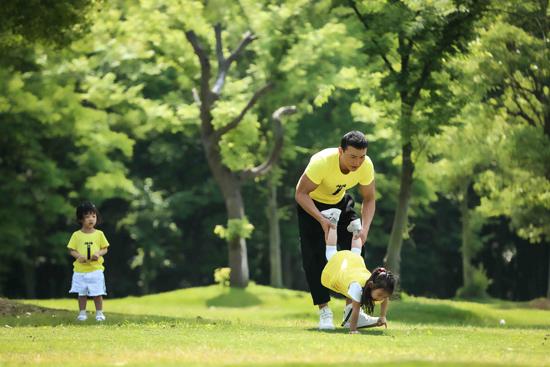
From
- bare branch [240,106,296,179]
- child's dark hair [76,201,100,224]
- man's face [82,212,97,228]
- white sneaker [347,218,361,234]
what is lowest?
white sneaker [347,218,361,234]

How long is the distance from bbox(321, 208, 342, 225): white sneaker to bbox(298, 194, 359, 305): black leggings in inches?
9.2

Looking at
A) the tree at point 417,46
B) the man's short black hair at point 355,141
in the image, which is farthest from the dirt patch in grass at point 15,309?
the tree at point 417,46

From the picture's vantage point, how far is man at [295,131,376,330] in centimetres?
1413

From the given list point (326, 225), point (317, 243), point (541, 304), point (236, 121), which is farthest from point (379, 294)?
point (236, 121)

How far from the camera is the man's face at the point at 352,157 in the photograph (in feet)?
45.6

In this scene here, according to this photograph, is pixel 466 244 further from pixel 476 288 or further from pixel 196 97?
pixel 196 97

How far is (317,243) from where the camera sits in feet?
49.2

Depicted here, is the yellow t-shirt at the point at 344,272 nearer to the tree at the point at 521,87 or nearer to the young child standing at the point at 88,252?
the young child standing at the point at 88,252

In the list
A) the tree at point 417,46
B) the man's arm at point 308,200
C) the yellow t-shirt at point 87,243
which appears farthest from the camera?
the tree at point 417,46

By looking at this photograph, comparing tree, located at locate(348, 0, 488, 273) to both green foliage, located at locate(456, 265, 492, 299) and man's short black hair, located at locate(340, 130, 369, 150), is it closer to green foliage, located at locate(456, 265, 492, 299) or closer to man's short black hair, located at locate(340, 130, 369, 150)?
man's short black hair, located at locate(340, 130, 369, 150)

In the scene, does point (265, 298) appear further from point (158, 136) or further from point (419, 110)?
point (158, 136)

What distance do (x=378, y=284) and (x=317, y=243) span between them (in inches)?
87.9

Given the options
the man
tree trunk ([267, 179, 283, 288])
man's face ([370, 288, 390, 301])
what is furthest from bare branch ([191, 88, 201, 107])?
man's face ([370, 288, 390, 301])

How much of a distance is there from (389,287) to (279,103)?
29.5m
